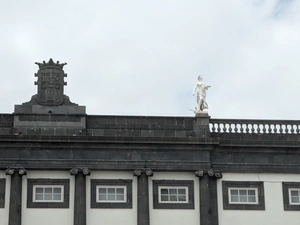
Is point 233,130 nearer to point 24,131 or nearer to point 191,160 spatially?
point 191,160

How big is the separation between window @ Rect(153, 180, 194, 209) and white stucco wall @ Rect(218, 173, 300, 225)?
57.3 inches

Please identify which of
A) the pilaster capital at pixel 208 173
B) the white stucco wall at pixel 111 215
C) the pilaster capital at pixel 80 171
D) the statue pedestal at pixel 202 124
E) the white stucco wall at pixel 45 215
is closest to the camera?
the white stucco wall at pixel 45 215

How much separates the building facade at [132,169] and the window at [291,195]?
0.16ft

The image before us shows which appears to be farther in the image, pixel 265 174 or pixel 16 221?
pixel 265 174

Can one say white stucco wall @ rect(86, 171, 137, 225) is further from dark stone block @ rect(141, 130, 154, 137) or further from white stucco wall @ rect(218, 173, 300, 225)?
white stucco wall @ rect(218, 173, 300, 225)

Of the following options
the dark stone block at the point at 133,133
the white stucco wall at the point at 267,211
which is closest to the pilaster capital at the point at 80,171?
the dark stone block at the point at 133,133

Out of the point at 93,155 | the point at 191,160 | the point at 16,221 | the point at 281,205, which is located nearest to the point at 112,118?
the point at 93,155

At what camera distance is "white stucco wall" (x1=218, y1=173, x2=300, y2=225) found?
3419 centimetres

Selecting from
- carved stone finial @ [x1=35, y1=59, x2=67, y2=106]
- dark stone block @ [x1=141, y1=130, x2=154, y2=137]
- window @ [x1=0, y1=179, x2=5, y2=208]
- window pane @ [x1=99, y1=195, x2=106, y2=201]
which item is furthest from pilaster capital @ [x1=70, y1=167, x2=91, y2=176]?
carved stone finial @ [x1=35, y1=59, x2=67, y2=106]

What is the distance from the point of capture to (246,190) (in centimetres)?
3481

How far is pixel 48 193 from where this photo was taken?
111ft

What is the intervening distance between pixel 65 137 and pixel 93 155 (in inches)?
61.1

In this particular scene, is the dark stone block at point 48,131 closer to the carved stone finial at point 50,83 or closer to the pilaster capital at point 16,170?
the carved stone finial at point 50,83

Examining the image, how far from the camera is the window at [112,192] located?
111 feet
